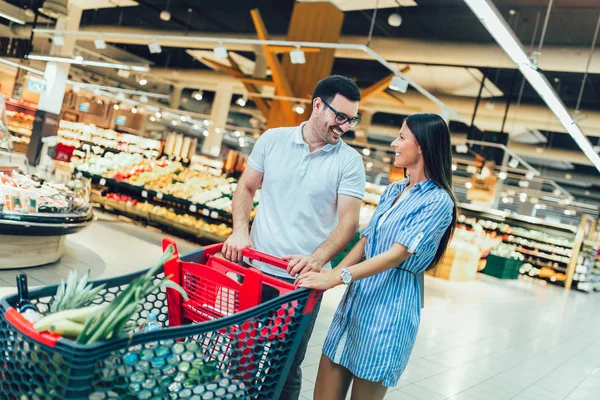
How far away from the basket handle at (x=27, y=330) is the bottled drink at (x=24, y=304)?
0.11 m

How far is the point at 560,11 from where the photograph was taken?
8.93 m

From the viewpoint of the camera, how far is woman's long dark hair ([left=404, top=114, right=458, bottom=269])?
1.96 meters

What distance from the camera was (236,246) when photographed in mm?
2092

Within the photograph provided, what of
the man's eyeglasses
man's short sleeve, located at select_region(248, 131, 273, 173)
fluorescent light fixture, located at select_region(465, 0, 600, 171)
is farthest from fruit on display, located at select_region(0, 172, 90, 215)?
fluorescent light fixture, located at select_region(465, 0, 600, 171)

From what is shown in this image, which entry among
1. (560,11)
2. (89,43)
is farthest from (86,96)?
(560,11)

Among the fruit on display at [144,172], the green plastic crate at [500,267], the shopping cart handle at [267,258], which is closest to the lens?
the shopping cart handle at [267,258]

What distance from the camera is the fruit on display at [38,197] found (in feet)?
15.6

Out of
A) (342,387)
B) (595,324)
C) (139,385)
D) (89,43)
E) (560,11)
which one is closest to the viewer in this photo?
(139,385)

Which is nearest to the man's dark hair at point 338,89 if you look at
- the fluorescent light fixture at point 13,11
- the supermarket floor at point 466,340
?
the supermarket floor at point 466,340

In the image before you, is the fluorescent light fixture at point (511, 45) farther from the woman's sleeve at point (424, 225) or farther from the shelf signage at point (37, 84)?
the shelf signage at point (37, 84)

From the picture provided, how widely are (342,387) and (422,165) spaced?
36.9 inches

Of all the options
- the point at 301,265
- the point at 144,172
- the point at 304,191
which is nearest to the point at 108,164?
the point at 144,172

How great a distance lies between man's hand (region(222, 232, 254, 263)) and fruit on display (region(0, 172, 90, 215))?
134 inches

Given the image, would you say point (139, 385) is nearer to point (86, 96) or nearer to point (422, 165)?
point (422, 165)
